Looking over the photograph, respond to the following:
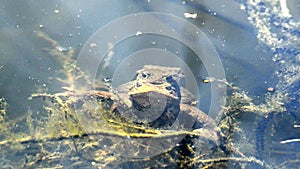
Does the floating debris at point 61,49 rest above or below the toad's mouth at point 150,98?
above

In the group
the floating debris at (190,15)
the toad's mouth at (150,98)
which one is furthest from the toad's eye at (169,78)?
the floating debris at (190,15)

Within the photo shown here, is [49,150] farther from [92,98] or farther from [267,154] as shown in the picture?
[267,154]

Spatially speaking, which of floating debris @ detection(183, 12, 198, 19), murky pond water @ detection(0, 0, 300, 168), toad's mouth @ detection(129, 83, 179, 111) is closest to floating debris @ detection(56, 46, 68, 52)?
murky pond water @ detection(0, 0, 300, 168)

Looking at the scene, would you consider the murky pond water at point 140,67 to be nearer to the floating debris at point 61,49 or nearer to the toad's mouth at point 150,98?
the floating debris at point 61,49

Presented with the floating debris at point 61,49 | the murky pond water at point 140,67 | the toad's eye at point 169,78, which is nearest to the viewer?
the murky pond water at point 140,67

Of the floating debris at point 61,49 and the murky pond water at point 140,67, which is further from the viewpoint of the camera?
the floating debris at point 61,49

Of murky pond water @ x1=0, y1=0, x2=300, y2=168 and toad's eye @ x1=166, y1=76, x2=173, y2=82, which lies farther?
toad's eye @ x1=166, y1=76, x2=173, y2=82

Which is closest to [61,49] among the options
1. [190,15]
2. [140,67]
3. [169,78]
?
[140,67]

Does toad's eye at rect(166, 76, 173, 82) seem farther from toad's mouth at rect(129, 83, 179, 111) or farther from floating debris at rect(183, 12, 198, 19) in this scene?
floating debris at rect(183, 12, 198, 19)

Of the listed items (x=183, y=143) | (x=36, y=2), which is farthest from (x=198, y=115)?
(x=36, y=2)
